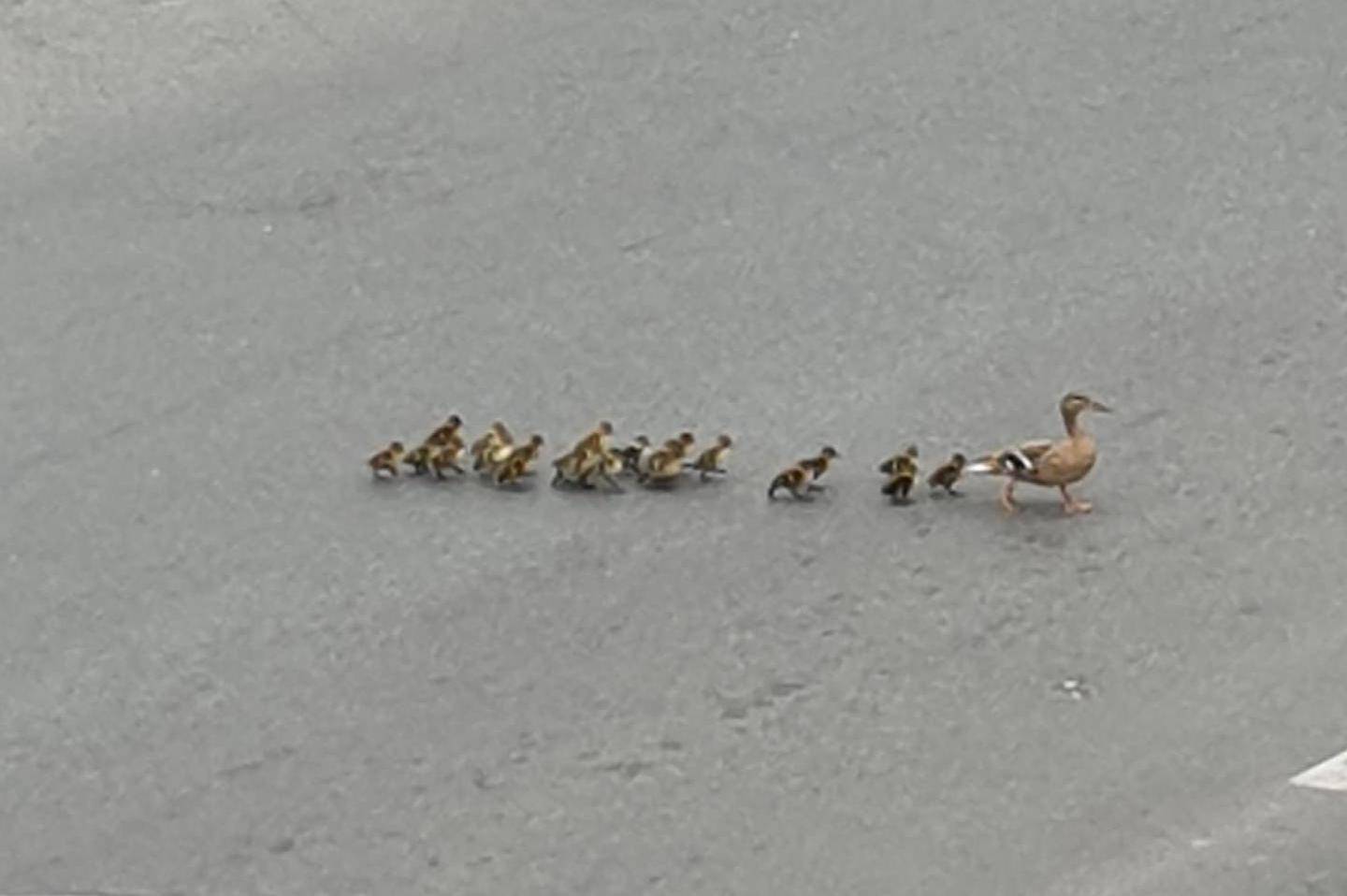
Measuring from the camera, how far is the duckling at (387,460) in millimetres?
8641

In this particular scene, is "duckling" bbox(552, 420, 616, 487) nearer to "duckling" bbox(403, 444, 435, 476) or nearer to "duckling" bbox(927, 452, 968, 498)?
"duckling" bbox(403, 444, 435, 476)

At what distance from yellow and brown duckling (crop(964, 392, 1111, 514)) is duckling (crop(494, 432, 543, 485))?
43.3 inches

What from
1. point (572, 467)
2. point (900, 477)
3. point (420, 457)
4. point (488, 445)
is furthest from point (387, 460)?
point (900, 477)

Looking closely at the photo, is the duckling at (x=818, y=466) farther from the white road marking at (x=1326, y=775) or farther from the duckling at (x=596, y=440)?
the white road marking at (x=1326, y=775)

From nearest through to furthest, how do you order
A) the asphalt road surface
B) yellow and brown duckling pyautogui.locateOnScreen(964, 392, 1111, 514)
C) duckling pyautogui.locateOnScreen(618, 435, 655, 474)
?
the asphalt road surface, yellow and brown duckling pyautogui.locateOnScreen(964, 392, 1111, 514), duckling pyautogui.locateOnScreen(618, 435, 655, 474)

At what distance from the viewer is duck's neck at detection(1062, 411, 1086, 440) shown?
8.52m

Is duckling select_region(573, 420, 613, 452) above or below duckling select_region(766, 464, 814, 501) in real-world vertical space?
above

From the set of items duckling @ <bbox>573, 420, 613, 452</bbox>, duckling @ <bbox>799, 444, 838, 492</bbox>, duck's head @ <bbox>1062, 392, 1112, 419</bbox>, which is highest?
duckling @ <bbox>573, 420, 613, 452</bbox>

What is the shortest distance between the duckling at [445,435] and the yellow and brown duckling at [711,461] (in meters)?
0.61

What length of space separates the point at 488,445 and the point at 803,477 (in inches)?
31.9

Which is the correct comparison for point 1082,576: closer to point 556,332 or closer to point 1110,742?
point 1110,742

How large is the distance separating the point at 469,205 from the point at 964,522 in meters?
2.43

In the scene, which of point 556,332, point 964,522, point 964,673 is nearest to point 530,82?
point 556,332

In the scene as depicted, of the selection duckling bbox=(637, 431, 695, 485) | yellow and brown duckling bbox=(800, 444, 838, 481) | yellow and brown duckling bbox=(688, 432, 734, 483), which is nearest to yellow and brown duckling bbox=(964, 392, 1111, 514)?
yellow and brown duckling bbox=(800, 444, 838, 481)
